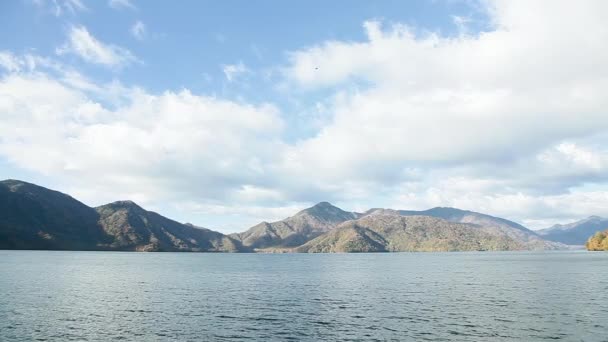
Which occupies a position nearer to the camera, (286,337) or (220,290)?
(286,337)

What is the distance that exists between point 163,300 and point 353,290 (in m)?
49.0

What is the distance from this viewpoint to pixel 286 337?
5769cm

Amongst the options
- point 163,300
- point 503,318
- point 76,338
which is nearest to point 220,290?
point 163,300

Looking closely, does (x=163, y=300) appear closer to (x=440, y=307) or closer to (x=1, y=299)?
(x=1, y=299)

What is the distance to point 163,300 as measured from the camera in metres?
92.6

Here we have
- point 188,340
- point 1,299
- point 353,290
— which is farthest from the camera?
point 353,290

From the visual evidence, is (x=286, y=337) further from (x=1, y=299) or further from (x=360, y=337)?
(x=1, y=299)

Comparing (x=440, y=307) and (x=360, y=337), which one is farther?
(x=440, y=307)

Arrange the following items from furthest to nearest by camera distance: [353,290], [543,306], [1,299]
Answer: [353,290], [1,299], [543,306]

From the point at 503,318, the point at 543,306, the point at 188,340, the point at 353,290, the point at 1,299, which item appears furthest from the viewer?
the point at 353,290

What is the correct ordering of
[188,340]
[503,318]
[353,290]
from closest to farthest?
1. [188,340]
2. [503,318]
3. [353,290]

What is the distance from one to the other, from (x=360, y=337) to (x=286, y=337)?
10.2m

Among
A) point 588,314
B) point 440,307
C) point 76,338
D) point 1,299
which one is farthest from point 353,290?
point 1,299

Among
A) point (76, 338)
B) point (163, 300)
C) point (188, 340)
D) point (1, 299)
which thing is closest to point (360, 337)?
point (188, 340)
